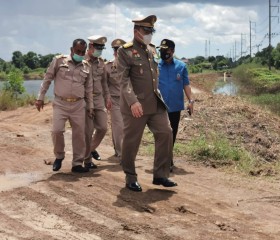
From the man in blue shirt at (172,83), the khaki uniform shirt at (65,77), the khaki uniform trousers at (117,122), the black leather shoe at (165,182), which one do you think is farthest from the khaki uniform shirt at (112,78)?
the black leather shoe at (165,182)

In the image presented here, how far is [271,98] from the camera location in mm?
21984

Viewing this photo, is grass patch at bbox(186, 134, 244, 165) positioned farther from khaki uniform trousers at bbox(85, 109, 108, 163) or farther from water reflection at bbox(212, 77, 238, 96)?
water reflection at bbox(212, 77, 238, 96)

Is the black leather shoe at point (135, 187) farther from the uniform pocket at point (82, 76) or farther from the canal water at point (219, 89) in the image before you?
the canal water at point (219, 89)

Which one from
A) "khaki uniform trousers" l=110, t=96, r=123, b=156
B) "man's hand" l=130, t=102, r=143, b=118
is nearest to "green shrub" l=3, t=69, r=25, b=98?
"khaki uniform trousers" l=110, t=96, r=123, b=156

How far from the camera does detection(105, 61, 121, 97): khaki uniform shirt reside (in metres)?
7.80

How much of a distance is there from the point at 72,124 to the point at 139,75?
5.10 ft

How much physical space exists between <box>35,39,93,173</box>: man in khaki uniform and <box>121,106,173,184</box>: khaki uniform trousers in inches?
46.4

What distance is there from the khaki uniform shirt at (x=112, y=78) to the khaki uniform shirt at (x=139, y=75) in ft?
6.83

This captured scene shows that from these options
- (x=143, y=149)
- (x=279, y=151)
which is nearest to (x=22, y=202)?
(x=143, y=149)

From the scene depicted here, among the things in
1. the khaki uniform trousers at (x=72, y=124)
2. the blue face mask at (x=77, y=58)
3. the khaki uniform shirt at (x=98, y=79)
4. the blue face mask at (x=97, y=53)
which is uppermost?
the blue face mask at (x=97, y=53)

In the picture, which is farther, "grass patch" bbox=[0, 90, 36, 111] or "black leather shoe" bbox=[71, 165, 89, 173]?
"grass patch" bbox=[0, 90, 36, 111]

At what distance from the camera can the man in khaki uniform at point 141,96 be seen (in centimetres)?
556

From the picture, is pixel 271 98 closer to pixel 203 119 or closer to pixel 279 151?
pixel 203 119

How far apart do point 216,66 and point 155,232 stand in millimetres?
103440
